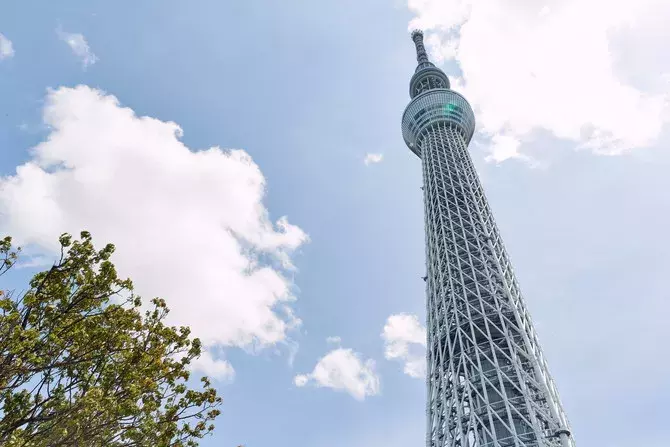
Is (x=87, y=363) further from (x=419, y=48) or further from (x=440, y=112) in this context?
(x=419, y=48)

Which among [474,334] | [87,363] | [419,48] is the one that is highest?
[419,48]

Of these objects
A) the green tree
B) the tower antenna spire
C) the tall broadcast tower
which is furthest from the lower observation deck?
the green tree

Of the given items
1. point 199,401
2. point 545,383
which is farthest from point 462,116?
point 199,401

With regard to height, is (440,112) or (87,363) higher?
(440,112)

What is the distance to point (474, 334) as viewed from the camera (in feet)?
128

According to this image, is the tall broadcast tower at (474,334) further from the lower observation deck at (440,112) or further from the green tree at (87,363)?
the green tree at (87,363)

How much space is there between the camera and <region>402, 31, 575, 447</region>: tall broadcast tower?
3203cm

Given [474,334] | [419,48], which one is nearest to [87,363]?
[474,334]

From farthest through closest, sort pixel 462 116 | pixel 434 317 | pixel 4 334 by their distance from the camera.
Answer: pixel 462 116 < pixel 434 317 < pixel 4 334

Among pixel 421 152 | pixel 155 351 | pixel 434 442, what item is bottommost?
pixel 155 351

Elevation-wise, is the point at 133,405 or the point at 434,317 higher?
the point at 434,317

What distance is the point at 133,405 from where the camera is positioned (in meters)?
8.85

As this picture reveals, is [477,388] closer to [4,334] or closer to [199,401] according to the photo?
[199,401]

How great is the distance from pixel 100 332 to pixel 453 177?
56.6 metres
